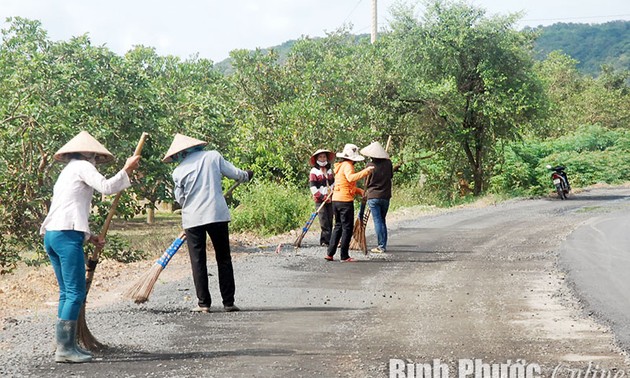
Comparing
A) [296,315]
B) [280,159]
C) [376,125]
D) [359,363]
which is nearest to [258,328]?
[296,315]

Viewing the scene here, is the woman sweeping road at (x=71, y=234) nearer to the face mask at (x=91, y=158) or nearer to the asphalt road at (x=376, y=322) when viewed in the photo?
the face mask at (x=91, y=158)

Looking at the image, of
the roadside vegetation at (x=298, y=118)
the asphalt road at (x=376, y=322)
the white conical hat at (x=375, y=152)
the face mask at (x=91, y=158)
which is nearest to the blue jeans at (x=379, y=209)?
the asphalt road at (x=376, y=322)

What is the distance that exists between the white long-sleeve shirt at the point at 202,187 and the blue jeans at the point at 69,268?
7.57ft

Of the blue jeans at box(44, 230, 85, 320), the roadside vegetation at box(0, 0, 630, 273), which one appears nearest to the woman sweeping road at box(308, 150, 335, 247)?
the roadside vegetation at box(0, 0, 630, 273)

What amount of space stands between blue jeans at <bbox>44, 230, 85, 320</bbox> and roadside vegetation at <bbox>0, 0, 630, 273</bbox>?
7156 millimetres

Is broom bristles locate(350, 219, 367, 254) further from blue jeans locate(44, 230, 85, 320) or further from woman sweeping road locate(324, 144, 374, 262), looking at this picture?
blue jeans locate(44, 230, 85, 320)

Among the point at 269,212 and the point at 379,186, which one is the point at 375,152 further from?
the point at 269,212

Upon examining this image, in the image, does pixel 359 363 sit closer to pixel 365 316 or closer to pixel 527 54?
pixel 365 316

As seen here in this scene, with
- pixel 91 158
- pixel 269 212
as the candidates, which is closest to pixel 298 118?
pixel 269 212

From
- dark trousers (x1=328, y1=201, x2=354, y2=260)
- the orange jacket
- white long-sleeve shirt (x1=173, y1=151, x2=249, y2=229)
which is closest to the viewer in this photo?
white long-sleeve shirt (x1=173, y1=151, x2=249, y2=229)

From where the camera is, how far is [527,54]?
104 ft

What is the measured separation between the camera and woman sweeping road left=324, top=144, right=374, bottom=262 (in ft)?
45.9

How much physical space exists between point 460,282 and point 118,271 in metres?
5.06

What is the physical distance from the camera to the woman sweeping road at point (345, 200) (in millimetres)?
13992
